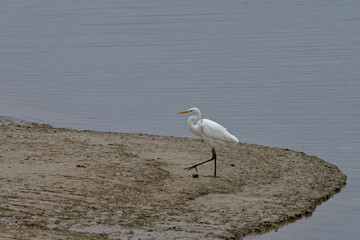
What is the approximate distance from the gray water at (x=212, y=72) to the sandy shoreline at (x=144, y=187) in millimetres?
582

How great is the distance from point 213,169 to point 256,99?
27.3 feet

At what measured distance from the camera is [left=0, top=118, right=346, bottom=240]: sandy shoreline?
10.6 metres

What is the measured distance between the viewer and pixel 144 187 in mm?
12375

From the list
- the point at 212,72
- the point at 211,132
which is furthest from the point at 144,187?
the point at 212,72

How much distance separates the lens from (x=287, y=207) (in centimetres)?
1241

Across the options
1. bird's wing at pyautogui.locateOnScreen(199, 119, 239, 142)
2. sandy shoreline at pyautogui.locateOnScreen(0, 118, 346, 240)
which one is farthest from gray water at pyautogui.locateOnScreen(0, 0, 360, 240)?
bird's wing at pyautogui.locateOnScreen(199, 119, 239, 142)

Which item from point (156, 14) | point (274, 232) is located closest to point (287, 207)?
point (274, 232)

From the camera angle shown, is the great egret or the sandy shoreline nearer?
the sandy shoreline

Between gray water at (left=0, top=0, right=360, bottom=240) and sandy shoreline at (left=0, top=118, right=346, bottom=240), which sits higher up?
gray water at (left=0, top=0, right=360, bottom=240)

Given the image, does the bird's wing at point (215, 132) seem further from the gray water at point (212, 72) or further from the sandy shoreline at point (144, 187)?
the gray water at point (212, 72)

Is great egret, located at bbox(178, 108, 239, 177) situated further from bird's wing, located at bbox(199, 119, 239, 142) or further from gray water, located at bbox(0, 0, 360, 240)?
gray water, located at bbox(0, 0, 360, 240)

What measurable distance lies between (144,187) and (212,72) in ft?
45.7

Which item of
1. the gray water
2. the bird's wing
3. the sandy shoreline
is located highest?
the gray water

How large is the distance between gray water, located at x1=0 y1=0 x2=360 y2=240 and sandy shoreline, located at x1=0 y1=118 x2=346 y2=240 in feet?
1.91
